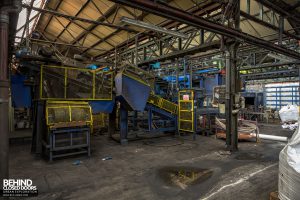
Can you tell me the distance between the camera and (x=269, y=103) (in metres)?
17.6

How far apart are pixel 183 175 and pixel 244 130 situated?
4580 mm

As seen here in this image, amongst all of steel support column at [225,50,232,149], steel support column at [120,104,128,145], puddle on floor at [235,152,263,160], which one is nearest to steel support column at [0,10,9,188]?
steel support column at [120,104,128,145]

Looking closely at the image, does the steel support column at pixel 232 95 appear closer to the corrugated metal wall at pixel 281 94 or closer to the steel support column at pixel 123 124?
the steel support column at pixel 123 124

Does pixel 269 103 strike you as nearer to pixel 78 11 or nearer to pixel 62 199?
pixel 78 11

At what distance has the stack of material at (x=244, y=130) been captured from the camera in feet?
24.3

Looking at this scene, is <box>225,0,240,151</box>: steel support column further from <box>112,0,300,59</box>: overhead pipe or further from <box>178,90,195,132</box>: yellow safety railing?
<box>178,90,195,132</box>: yellow safety railing

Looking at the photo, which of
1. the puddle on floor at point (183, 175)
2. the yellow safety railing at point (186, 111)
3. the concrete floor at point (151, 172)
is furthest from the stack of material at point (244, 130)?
the puddle on floor at point (183, 175)

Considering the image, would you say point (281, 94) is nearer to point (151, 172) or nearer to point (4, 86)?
point (151, 172)

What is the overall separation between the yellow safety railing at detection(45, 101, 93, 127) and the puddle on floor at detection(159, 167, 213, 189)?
2639 mm

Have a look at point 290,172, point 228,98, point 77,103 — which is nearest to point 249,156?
point 228,98

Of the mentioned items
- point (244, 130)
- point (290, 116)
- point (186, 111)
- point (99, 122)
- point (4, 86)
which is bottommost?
point (244, 130)

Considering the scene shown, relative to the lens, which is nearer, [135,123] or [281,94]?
[135,123]

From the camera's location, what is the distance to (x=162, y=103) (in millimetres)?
7895

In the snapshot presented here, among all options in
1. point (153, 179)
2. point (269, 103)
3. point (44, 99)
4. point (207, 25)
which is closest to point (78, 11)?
point (44, 99)
